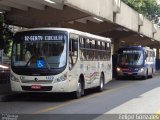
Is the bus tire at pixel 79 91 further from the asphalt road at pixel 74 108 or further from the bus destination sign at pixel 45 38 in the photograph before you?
the bus destination sign at pixel 45 38

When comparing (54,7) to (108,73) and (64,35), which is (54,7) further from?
(64,35)

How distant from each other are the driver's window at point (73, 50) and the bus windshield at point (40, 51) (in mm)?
401

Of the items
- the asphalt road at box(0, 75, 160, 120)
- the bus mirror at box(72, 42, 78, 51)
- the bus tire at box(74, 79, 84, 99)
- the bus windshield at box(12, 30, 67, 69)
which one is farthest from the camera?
the bus tire at box(74, 79, 84, 99)

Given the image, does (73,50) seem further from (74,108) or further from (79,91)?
(74,108)

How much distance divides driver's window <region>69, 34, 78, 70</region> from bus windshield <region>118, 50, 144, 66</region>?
18496 millimetres

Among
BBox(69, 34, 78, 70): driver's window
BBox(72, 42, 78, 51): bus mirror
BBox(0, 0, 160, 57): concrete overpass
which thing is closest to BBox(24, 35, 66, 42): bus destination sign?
BBox(69, 34, 78, 70): driver's window

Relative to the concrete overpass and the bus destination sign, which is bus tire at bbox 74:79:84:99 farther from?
the concrete overpass

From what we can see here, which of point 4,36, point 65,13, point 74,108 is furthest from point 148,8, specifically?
point 74,108

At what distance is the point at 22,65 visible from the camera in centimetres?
1767

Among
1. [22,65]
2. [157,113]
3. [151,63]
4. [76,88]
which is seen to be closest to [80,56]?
[76,88]

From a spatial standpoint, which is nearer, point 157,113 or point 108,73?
point 157,113

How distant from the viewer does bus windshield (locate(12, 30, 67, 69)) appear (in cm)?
1755

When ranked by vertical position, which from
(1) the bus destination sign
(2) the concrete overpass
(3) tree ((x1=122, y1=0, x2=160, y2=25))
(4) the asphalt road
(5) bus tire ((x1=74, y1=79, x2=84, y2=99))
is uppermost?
(3) tree ((x1=122, y1=0, x2=160, y2=25))

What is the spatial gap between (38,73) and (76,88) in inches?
77.0
